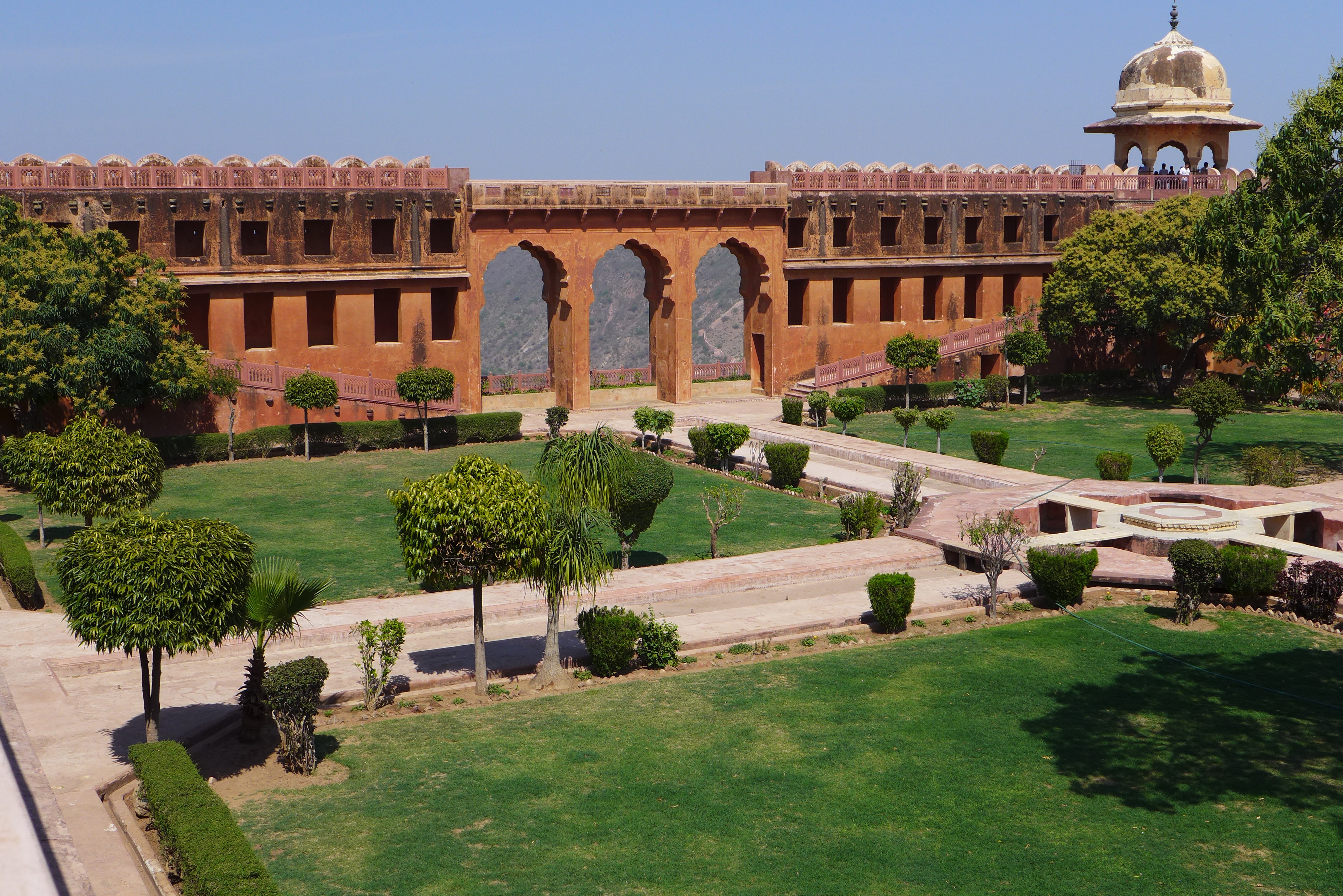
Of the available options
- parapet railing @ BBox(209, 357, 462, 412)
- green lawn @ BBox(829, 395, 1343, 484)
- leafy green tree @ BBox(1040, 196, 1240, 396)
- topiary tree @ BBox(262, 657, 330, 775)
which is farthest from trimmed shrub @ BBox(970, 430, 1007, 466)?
topiary tree @ BBox(262, 657, 330, 775)

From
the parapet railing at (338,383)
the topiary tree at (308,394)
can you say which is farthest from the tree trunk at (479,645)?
the parapet railing at (338,383)

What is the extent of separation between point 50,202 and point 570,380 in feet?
49.4

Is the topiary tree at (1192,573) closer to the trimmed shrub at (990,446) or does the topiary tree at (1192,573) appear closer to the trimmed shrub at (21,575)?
the trimmed shrub at (990,446)

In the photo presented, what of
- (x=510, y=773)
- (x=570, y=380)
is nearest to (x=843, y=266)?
(x=570, y=380)

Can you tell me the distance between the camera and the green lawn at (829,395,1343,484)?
31.6 meters

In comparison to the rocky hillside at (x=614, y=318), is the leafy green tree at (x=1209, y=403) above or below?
below

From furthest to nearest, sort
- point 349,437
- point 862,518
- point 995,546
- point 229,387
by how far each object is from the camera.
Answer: point 349,437 → point 229,387 → point 862,518 → point 995,546

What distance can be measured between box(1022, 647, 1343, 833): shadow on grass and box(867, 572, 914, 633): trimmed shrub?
299 cm

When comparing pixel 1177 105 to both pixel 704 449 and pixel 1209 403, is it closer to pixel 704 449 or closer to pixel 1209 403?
pixel 1209 403

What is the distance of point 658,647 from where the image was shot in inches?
693

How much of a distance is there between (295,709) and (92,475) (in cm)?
920

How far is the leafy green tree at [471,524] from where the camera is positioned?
1508cm

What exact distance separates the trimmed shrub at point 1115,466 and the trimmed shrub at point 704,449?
8773 mm

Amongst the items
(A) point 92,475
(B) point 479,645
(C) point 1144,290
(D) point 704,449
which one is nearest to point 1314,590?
(B) point 479,645
